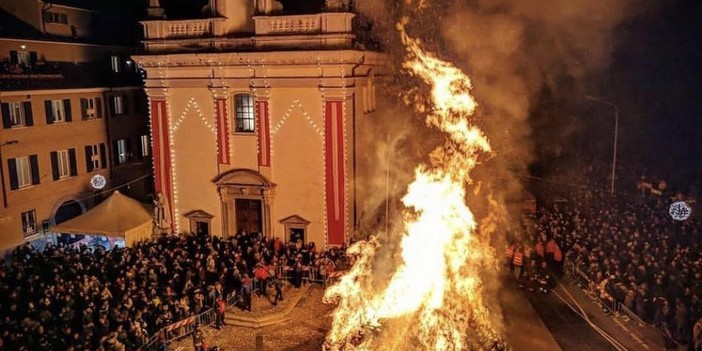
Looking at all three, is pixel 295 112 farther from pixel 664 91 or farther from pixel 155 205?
pixel 664 91

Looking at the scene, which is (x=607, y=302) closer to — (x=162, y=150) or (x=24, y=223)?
(x=162, y=150)

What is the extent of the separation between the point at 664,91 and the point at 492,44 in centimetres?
1149

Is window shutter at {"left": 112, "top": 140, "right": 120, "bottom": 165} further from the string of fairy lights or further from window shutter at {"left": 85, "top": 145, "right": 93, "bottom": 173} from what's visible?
the string of fairy lights

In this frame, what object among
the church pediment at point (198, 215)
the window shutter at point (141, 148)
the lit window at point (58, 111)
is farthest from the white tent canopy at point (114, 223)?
the window shutter at point (141, 148)

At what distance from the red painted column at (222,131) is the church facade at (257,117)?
4cm

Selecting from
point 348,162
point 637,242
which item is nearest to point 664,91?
point 637,242

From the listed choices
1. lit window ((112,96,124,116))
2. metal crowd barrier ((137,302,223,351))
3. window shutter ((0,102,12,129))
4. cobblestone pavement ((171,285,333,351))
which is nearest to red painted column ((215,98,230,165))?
metal crowd barrier ((137,302,223,351))

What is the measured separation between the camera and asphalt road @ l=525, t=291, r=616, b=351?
16.7 m

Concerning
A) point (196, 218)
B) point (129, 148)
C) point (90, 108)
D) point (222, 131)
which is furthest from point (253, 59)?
point (129, 148)

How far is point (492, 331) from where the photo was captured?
53.9ft

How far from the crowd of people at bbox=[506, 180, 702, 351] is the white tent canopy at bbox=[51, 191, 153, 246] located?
15.4m

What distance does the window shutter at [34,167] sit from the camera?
26.4 m

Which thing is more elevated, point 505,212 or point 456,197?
point 456,197

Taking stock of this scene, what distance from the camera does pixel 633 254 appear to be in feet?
64.0
